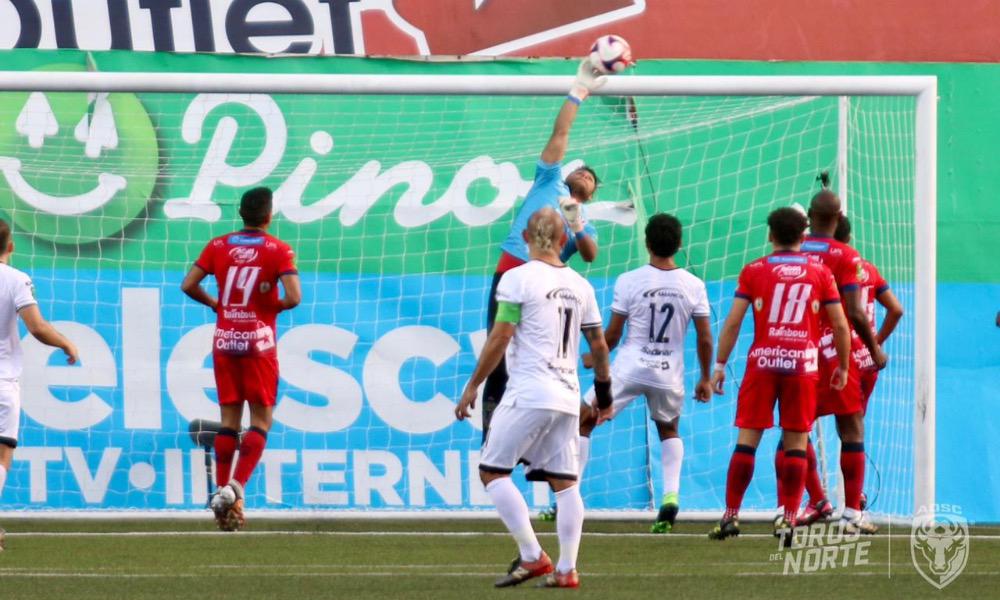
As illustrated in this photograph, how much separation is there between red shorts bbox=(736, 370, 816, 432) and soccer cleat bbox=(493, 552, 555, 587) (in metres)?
2.10

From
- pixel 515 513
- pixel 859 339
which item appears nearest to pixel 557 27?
pixel 859 339

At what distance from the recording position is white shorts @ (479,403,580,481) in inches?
292

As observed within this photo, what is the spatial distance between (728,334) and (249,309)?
8.58 ft

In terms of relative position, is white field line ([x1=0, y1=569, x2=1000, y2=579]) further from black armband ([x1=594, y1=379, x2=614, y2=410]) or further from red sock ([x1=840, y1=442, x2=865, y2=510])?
red sock ([x1=840, y1=442, x2=865, y2=510])

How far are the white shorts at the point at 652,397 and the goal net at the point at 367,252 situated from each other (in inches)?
49.1

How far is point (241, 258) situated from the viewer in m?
9.76

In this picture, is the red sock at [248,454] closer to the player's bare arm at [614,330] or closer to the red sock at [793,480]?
the player's bare arm at [614,330]

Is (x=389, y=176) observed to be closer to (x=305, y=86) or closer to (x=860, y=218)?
(x=305, y=86)

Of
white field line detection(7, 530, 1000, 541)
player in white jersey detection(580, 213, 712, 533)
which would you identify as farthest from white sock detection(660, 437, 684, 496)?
white field line detection(7, 530, 1000, 541)

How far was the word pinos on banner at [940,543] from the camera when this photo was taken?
8.17 metres

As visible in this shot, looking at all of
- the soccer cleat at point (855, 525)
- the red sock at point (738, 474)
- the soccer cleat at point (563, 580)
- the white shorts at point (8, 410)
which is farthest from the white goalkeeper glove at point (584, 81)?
the white shorts at point (8, 410)

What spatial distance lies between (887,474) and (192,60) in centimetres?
524

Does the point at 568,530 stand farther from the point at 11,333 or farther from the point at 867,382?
the point at 867,382

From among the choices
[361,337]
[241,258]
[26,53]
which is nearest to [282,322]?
[361,337]
